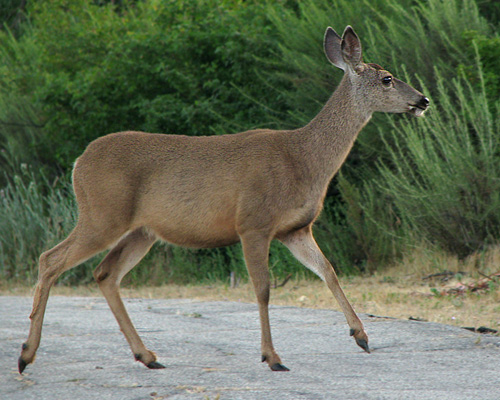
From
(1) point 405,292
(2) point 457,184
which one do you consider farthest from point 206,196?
(2) point 457,184

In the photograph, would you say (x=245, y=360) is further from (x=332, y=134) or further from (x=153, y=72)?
(x=153, y=72)

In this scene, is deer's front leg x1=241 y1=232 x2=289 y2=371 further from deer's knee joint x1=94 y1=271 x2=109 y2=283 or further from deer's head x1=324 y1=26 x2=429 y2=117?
deer's head x1=324 y1=26 x2=429 y2=117

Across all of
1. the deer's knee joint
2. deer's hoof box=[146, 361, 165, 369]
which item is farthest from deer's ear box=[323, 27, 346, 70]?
deer's hoof box=[146, 361, 165, 369]

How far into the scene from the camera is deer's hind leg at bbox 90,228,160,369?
5852 millimetres

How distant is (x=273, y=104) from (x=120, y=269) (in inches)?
279

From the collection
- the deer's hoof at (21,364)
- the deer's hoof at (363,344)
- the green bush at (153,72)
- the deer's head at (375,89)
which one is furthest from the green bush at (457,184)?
the deer's hoof at (21,364)

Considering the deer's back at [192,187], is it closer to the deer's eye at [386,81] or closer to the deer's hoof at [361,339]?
the deer's hoof at [361,339]

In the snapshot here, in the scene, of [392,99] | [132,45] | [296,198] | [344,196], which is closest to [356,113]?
[392,99]

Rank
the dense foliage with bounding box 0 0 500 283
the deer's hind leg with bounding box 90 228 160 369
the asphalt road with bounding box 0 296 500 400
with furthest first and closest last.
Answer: the dense foliage with bounding box 0 0 500 283 < the deer's hind leg with bounding box 90 228 160 369 < the asphalt road with bounding box 0 296 500 400

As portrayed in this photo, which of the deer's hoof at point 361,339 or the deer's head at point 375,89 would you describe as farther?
the deer's head at point 375,89

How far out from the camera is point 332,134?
616 cm

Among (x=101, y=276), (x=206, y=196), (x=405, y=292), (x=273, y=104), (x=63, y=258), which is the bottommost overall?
(x=405, y=292)

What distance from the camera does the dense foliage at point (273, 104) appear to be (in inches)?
380

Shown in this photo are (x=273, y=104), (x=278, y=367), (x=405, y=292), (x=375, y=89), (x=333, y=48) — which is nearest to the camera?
(x=278, y=367)
